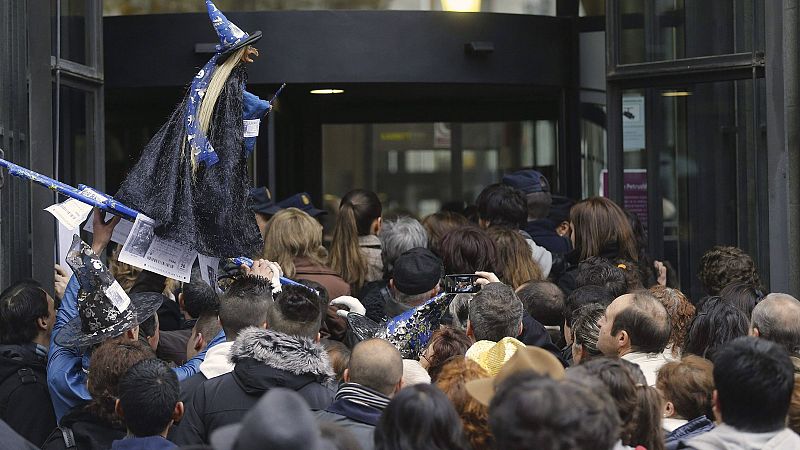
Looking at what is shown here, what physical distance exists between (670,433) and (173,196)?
2472mm

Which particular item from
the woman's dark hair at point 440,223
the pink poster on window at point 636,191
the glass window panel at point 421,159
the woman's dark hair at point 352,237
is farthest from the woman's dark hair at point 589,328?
the glass window panel at point 421,159

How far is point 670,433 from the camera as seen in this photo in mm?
4559

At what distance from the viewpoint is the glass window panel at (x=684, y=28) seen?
942 cm

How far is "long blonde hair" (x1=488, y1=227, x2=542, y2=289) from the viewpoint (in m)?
7.31

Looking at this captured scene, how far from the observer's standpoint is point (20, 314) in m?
5.86

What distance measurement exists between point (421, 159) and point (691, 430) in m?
9.15

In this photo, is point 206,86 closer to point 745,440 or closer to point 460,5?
point 745,440

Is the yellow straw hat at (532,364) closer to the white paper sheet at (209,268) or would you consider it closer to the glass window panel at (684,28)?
the white paper sheet at (209,268)

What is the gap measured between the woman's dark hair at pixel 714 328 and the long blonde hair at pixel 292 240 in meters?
2.75

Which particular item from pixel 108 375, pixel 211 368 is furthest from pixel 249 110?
pixel 108 375

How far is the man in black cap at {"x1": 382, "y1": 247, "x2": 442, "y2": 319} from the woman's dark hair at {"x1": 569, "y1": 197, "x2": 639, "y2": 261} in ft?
4.27

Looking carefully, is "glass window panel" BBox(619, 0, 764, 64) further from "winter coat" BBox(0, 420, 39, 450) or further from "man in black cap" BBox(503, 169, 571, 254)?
"winter coat" BBox(0, 420, 39, 450)

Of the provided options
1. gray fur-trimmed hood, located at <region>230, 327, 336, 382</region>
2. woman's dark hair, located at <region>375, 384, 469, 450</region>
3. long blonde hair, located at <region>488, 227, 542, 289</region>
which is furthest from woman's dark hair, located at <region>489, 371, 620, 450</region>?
long blonde hair, located at <region>488, 227, 542, 289</region>

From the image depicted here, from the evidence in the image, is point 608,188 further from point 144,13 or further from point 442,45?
point 144,13
